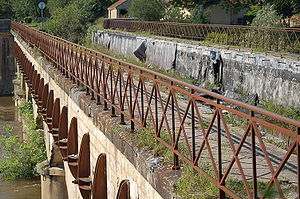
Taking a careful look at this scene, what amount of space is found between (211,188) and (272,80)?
296 inches

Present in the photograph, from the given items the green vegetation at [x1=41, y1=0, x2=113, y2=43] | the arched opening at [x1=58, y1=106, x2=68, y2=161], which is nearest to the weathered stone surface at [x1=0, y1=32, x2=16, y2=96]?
the green vegetation at [x1=41, y1=0, x2=113, y2=43]

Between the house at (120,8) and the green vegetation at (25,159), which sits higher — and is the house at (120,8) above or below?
above

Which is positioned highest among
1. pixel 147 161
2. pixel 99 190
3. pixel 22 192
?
pixel 147 161

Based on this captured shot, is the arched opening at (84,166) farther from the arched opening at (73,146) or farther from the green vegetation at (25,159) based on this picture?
the green vegetation at (25,159)

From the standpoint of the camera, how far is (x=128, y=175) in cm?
611

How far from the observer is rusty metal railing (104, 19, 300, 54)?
50.5 feet

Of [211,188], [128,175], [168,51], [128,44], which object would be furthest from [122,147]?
[128,44]

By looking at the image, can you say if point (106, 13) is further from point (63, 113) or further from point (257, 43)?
point (63, 113)

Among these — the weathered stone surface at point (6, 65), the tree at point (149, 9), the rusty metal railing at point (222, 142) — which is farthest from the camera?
the weathered stone surface at point (6, 65)

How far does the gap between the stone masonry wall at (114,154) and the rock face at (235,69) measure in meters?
4.03

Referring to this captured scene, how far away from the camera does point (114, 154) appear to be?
678cm

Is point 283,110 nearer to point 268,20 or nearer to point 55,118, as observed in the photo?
point 55,118

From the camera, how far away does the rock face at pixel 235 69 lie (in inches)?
435

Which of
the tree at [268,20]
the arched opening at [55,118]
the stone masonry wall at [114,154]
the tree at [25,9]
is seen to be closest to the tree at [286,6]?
the tree at [268,20]
